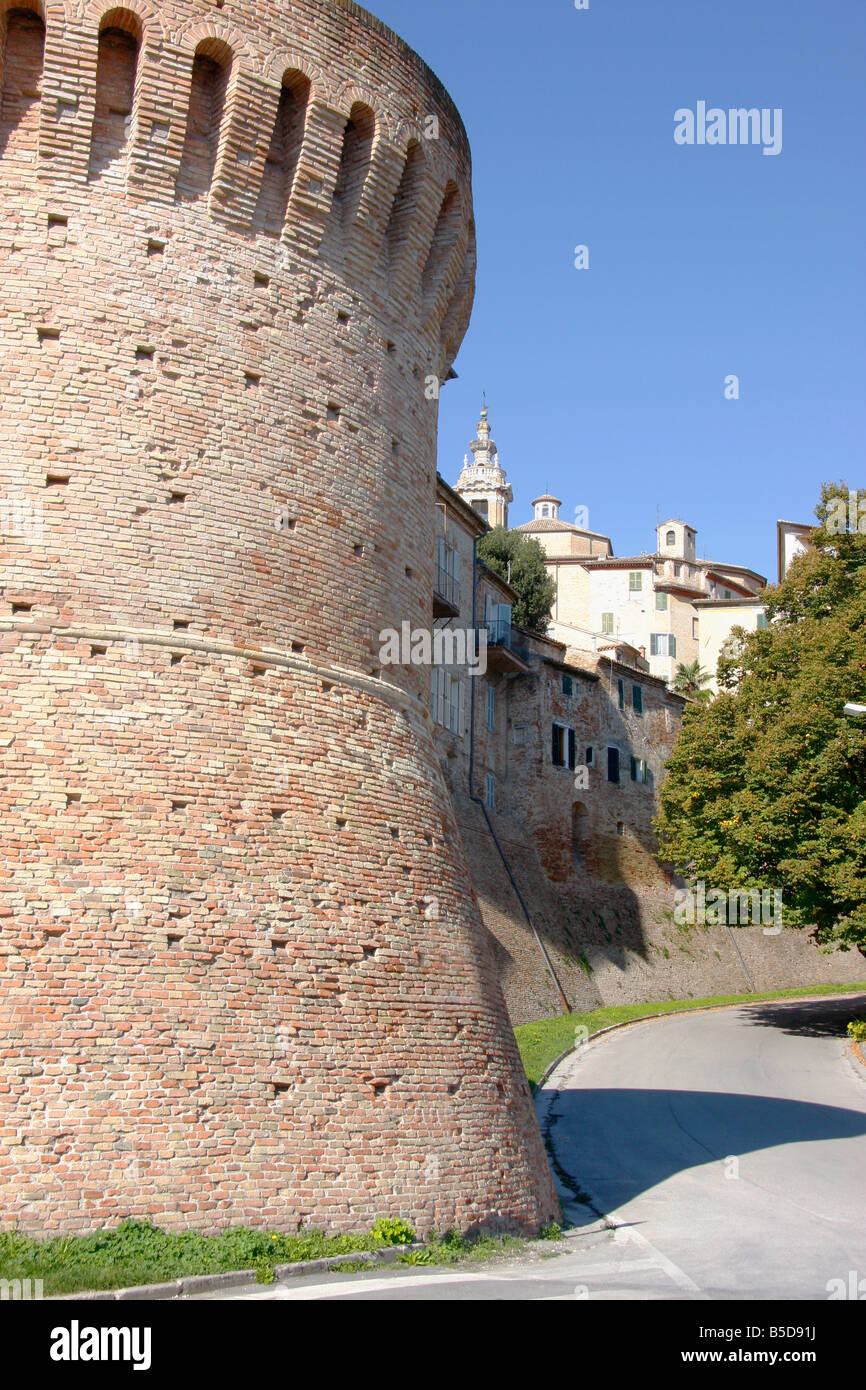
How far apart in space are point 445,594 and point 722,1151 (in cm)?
2128

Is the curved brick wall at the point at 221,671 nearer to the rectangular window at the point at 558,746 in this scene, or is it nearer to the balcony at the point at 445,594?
the balcony at the point at 445,594

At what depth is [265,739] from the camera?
458 inches

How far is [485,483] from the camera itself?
89.2 m

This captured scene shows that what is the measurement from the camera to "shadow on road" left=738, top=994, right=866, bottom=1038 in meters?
33.9

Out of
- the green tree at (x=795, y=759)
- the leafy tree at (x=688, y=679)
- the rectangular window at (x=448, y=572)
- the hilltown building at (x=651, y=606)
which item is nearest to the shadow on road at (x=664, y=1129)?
the green tree at (x=795, y=759)

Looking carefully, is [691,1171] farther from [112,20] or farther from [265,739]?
[112,20]

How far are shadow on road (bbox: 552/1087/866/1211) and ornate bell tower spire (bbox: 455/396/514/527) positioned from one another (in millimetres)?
64069

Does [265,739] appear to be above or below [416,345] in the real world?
below

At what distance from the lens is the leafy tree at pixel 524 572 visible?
6091cm

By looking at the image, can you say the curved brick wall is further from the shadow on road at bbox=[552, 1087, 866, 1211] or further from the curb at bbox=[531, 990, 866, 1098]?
the curb at bbox=[531, 990, 866, 1098]

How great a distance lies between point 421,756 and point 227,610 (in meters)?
2.77

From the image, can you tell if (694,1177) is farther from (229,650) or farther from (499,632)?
(499,632)

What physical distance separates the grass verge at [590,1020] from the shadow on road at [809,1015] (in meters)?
2.05
